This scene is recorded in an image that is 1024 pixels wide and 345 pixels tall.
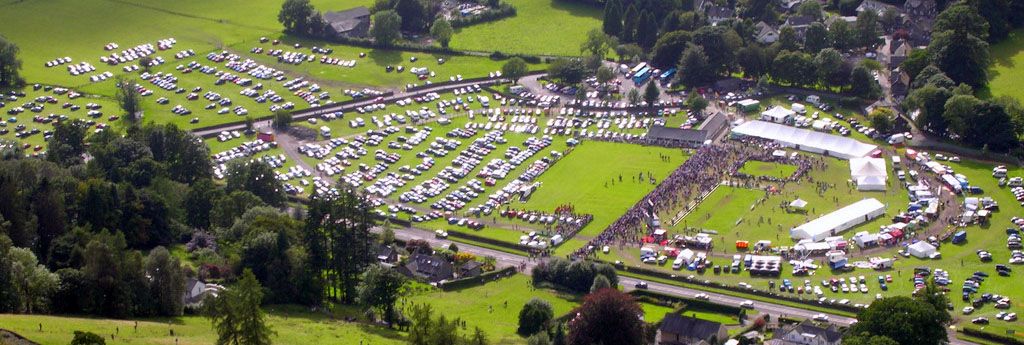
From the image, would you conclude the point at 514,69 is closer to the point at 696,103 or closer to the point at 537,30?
the point at 537,30

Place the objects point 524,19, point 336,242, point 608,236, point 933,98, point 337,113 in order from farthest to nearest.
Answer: point 524,19, point 337,113, point 933,98, point 608,236, point 336,242

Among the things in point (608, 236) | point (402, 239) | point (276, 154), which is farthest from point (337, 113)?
point (608, 236)

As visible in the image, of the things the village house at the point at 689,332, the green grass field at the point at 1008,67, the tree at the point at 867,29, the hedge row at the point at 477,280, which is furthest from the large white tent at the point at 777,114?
the village house at the point at 689,332

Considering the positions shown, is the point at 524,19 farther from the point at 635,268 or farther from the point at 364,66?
the point at 635,268

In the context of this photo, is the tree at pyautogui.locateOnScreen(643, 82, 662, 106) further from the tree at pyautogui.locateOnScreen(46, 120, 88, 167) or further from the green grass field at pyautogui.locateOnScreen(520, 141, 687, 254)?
the tree at pyautogui.locateOnScreen(46, 120, 88, 167)

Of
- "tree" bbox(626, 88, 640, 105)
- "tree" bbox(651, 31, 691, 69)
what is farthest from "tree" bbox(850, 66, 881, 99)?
"tree" bbox(626, 88, 640, 105)

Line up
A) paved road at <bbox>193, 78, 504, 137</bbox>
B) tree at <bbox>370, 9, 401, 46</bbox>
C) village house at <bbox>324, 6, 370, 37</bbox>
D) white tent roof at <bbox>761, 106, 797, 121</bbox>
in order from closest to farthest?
white tent roof at <bbox>761, 106, 797, 121</bbox> → paved road at <bbox>193, 78, 504, 137</bbox> → tree at <bbox>370, 9, 401, 46</bbox> → village house at <bbox>324, 6, 370, 37</bbox>

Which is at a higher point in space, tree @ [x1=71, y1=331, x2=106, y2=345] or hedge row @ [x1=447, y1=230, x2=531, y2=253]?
tree @ [x1=71, y1=331, x2=106, y2=345]
